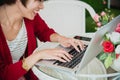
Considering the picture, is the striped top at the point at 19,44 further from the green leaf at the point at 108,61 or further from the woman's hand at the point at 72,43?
the green leaf at the point at 108,61

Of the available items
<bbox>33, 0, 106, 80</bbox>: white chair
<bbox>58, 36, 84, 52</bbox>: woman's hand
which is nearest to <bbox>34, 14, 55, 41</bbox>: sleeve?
<bbox>58, 36, 84, 52</bbox>: woman's hand

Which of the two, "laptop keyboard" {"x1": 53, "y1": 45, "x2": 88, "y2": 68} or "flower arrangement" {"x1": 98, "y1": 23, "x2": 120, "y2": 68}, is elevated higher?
"flower arrangement" {"x1": 98, "y1": 23, "x2": 120, "y2": 68}

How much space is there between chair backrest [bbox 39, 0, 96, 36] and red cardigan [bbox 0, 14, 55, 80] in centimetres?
37

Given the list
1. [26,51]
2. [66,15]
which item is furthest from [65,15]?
[26,51]

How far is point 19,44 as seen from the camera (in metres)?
1.86

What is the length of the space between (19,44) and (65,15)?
2.22ft

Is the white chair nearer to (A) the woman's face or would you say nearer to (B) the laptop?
(A) the woman's face

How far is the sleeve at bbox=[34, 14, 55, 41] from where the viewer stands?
1974 mm

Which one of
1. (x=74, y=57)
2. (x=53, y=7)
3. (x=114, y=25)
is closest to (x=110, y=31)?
(x=114, y=25)

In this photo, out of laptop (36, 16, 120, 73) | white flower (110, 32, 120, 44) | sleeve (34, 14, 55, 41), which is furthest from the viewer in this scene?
sleeve (34, 14, 55, 41)

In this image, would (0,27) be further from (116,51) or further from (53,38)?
(116,51)

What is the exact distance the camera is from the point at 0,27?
5.72 ft

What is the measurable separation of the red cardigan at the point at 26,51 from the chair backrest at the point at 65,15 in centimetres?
37

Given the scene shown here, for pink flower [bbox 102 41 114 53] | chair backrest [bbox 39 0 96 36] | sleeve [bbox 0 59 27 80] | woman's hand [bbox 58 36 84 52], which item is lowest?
chair backrest [bbox 39 0 96 36]
